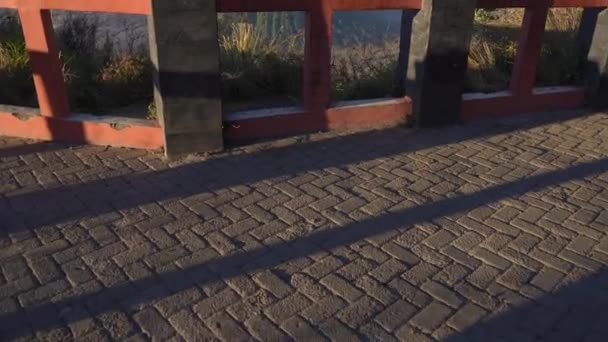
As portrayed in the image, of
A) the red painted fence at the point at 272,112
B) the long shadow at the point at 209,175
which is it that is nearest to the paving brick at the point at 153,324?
the long shadow at the point at 209,175

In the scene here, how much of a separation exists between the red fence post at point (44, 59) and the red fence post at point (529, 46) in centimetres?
502

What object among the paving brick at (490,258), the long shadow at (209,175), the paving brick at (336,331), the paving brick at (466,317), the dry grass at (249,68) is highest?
the dry grass at (249,68)

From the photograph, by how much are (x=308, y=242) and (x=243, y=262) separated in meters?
0.51

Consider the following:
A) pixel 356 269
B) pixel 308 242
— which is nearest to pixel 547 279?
pixel 356 269

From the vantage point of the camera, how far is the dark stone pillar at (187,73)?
15.3 ft

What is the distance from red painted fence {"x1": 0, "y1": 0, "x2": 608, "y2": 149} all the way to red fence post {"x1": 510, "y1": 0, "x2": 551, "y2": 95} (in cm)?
1

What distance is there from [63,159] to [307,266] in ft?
9.19

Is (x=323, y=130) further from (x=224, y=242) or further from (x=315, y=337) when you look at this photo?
(x=315, y=337)

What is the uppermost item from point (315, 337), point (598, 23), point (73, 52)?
point (598, 23)

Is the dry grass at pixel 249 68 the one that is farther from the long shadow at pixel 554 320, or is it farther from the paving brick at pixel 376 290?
the long shadow at pixel 554 320

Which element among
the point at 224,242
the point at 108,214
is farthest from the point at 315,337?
the point at 108,214

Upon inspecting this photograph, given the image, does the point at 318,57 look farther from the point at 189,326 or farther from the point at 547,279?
the point at 189,326

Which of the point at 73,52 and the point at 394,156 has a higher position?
the point at 73,52

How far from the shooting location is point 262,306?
3.21 metres
